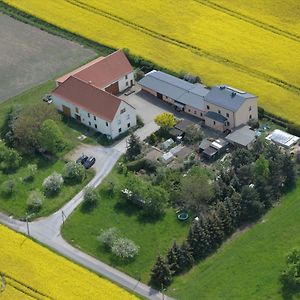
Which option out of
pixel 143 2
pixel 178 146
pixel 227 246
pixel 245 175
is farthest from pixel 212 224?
pixel 143 2

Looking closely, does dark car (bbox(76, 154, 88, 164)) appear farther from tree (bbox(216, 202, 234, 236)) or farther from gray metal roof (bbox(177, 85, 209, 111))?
tree (bbox(216, 202, 234, 236))

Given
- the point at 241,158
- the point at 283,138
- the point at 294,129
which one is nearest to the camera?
the point at 241,158

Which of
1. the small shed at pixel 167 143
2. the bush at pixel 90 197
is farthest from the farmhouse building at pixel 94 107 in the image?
the bush at pixel 90 197

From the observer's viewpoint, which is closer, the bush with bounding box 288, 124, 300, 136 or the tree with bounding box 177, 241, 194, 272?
the tree with bounding box 177, 241, 194, 272

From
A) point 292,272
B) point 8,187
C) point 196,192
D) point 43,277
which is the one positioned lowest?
point 8,187

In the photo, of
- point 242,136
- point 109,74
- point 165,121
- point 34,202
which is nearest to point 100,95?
point 109,74

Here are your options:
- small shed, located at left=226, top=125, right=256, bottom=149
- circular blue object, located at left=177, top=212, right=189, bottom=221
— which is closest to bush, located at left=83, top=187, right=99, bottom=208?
circular blue object, located at left=177, top=212, right=189, bottom=221

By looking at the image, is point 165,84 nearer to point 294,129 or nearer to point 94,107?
point 94,107
